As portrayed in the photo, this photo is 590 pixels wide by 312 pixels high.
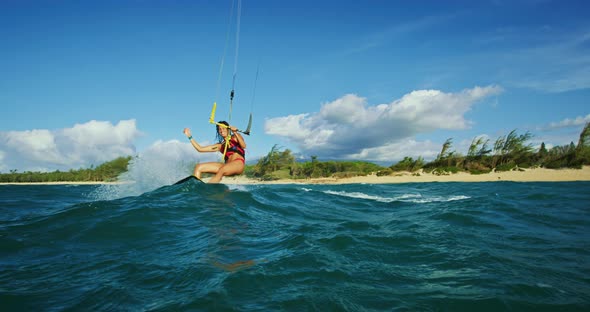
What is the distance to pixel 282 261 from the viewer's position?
351 cm

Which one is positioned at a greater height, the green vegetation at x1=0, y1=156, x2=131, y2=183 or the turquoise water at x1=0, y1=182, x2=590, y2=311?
the green vegetation at x1=0, y1=156, x2=131, y2=183

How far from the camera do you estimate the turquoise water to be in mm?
2564

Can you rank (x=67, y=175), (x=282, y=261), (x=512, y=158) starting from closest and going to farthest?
(x=282, y=261), (x=512, y=158), (x=67, y=175)

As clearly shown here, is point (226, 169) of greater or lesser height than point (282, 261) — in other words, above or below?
above

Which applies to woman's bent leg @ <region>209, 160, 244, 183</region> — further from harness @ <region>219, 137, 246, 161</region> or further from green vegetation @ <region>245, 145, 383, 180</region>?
green vegetation @ <region>245, 145, 383, 180</region>

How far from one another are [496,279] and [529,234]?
2.91 meters

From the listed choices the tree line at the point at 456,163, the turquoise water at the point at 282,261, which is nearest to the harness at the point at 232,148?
the turquoise water at the point at 282,261

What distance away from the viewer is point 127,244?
4320 millimetres

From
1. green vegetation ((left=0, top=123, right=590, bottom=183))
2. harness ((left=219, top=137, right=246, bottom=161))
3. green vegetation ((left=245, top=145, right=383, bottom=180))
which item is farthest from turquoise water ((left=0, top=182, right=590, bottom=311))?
green vegetation ((left=245, top=145, right=383, bottom=180))

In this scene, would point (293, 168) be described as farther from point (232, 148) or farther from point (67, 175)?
point (67, 175)

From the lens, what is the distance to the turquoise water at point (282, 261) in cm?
256

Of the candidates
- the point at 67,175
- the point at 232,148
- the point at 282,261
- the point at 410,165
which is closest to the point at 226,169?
the point at 232,148

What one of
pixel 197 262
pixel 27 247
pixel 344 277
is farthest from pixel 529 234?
pixel 27 247

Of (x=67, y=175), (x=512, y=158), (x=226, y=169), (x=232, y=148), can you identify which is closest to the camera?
(x=226, y=169)
